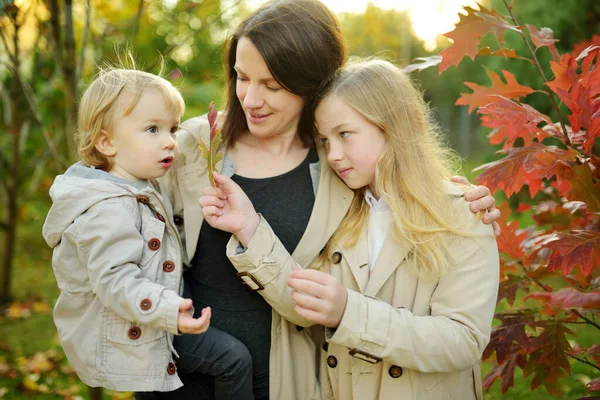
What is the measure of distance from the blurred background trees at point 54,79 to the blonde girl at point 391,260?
1.80 ft

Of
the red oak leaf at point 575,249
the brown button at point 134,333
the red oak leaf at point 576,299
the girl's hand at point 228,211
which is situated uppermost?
the girl's hand at point 228,211

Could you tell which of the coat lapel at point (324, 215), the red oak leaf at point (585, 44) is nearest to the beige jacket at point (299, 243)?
the coat lapel at point (324, 215)

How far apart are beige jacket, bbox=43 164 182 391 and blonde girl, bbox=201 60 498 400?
0.76 feet

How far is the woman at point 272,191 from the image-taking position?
219 cm

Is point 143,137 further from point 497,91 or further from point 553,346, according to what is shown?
point 553,346

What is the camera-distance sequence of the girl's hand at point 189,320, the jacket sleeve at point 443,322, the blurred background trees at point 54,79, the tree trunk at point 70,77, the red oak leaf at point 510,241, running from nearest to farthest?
the girl's hand at point 189,320 < the jacket sleeve at point 443,322 < the red oak leaf at point 510,241 < the tree trunk at point 70,77 < the blurred background trees at point 54,79

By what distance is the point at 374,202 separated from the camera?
7.44 ft

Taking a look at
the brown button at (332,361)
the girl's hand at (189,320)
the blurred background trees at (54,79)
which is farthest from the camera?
the blurred background trees at (54,79)

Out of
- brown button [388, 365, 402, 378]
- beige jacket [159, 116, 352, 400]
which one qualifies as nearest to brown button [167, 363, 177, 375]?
beige jacket [159, 116, 352, 400]

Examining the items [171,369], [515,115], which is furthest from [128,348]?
[515,115]

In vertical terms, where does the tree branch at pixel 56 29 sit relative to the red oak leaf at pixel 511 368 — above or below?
above

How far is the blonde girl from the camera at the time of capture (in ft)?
6.40

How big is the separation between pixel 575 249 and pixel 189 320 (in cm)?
128

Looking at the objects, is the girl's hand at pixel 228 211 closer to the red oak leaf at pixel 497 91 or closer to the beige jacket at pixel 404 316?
the beige jacket at pixel 404 316
